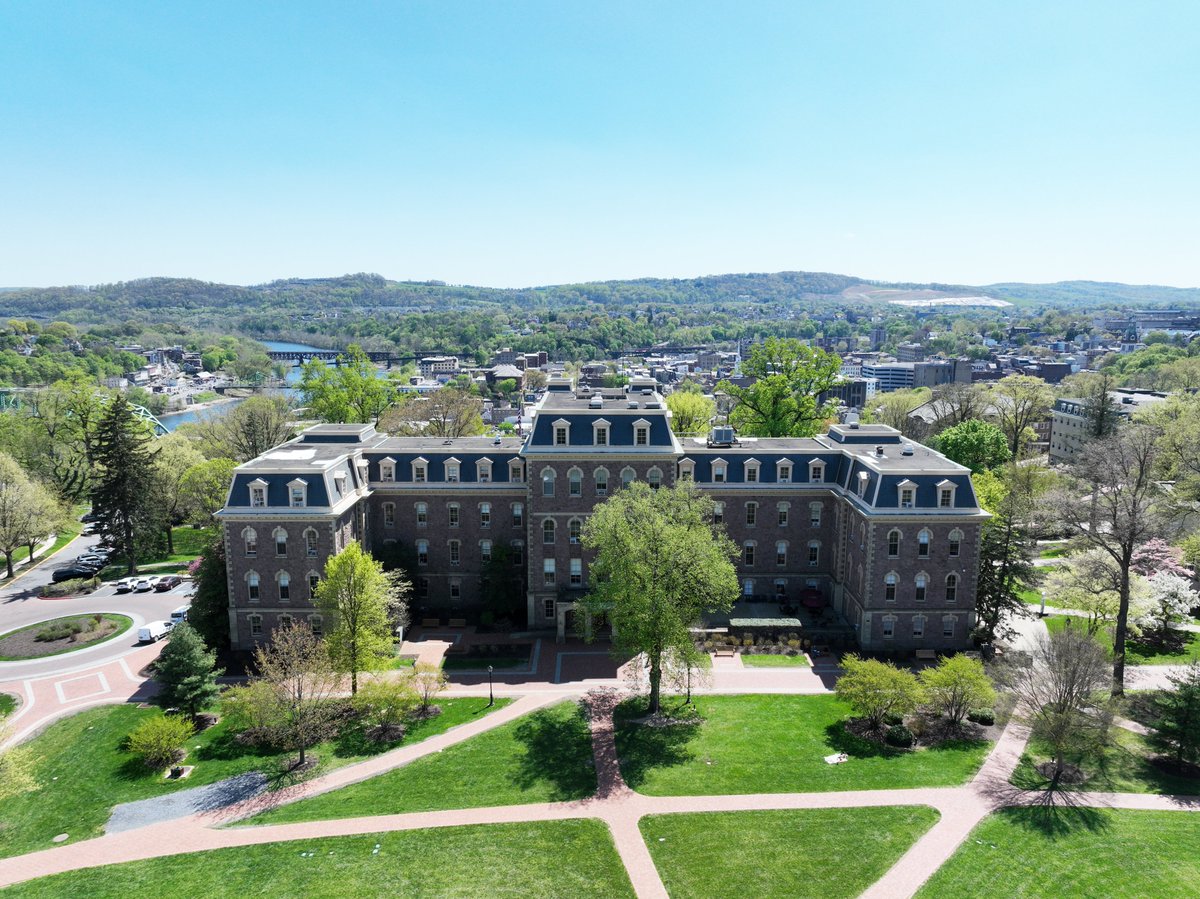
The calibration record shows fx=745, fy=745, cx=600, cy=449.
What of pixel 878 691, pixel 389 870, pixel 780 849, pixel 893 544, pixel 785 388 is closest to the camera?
pixel 389 870

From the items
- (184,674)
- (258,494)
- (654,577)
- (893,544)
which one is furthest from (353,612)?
(893,544)

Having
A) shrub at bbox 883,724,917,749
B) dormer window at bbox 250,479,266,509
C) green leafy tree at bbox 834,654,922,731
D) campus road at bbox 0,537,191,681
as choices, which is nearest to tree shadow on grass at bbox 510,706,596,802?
green leafy tree at bbox 834,654,922,731

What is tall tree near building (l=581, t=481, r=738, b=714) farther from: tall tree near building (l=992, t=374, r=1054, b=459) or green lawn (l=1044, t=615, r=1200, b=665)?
tall tree near building (l=992, t=374, r=1054, b=459)

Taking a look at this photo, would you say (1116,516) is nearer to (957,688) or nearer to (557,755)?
(957,688)

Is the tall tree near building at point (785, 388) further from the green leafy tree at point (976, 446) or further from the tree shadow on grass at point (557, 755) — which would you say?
the tree shadow on grass at point (557, 755)

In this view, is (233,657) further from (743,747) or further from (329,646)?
(743,747)

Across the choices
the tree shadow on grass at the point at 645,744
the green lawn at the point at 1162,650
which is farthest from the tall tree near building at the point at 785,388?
the tree shadow on grass at the point at 645,744

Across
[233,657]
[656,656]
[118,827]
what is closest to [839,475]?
[656,656]
